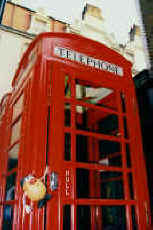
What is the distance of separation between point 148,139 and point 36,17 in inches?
186

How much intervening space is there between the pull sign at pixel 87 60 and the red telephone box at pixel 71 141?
1 centimetres

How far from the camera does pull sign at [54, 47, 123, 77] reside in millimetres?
1918

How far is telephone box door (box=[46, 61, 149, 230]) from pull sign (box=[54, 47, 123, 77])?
11cm

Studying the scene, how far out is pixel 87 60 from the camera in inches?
80.0

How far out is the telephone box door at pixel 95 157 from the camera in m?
1.50

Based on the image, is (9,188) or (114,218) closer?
(9,188)

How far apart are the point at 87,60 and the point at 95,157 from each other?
1.30 meters

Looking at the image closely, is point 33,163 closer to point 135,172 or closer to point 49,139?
point 49,139

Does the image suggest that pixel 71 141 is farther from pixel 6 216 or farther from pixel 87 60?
pixel 6 216

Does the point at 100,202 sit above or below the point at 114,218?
above

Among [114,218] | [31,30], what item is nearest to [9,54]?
[31,30]

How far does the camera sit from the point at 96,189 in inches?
104

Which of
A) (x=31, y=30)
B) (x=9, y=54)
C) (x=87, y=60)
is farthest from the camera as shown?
(x=31, y=30)

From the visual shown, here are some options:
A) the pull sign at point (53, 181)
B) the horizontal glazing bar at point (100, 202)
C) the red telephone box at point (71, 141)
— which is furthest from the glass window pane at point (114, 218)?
the pull sign at point (53, 181)
